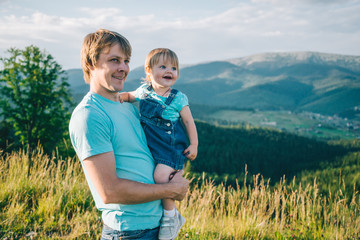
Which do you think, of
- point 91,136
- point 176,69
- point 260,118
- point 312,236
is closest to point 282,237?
point 312,236

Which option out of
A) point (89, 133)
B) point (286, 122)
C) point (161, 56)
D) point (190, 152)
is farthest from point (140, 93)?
point (286, 122)

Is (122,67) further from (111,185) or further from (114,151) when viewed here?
(111,185)

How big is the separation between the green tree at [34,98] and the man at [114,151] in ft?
74.5

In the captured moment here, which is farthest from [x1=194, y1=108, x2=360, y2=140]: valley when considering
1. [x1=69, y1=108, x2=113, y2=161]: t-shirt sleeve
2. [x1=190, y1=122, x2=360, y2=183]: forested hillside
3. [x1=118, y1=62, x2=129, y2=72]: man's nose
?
[x1=69, y1=108, x2=113, y2=161]: t-shirt sleeve

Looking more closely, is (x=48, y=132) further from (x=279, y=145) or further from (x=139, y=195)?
(x=279, y=145)

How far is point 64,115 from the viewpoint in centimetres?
2512

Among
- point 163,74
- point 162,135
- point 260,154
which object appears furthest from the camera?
point 260,154

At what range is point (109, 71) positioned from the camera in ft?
5.35

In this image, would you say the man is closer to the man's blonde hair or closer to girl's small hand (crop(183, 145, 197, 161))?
the man's blonde hair

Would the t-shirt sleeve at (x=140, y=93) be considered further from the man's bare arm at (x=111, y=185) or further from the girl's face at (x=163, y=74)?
the man's bare arm at (x=111, y=185)

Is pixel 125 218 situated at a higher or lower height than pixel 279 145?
higher

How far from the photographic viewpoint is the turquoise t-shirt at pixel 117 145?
4.58 ft

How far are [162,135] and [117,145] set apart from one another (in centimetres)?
55

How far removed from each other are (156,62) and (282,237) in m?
2.81
